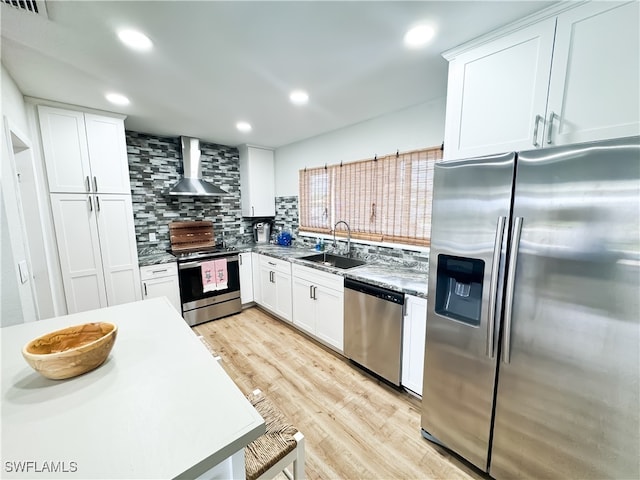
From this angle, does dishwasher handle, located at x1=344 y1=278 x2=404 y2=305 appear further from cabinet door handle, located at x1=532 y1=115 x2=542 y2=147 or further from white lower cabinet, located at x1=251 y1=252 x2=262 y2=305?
white lower cabinet, located at x1=251 y1=252 x2=262 y2=305

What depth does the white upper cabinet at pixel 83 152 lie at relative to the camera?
225 centimetres

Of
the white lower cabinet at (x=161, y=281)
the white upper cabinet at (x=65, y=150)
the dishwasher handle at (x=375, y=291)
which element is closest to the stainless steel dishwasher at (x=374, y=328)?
the dishwasher handle at (x=375, y=291)

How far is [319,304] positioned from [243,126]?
217 cm

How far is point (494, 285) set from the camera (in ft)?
4.13

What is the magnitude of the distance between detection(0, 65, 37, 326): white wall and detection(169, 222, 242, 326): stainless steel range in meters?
1.33

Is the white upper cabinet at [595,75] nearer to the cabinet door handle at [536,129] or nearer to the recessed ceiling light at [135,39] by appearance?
the cabinet door handle at [536,129]

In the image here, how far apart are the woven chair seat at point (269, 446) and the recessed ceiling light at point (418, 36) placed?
6.62 feet

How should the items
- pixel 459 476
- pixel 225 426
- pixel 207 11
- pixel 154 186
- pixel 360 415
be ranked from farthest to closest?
pixel 154 186 → pixel 360 415 → pixel 459 476 → pixel 207 11 → pixel 225 426

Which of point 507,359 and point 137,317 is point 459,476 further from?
point 137,317

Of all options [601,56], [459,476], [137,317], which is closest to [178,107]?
[137,317]

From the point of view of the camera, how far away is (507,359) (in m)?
1.26

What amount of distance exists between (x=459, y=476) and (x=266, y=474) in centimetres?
121

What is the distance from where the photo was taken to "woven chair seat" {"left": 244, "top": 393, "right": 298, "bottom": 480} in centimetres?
94

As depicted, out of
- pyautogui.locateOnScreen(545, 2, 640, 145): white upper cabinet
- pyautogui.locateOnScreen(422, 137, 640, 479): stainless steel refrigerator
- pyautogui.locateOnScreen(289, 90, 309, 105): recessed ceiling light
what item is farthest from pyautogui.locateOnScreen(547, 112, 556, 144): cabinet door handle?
pyautogui.locateOnScreen(289, 90, 309, 105): recessed ceiling light
